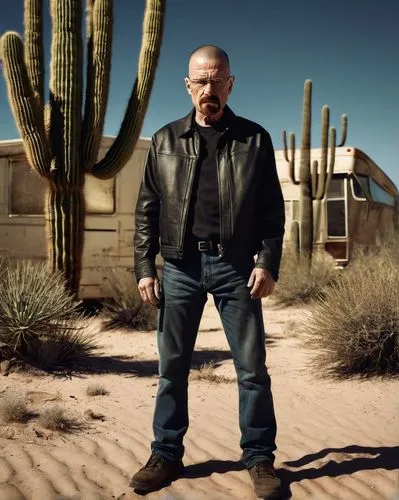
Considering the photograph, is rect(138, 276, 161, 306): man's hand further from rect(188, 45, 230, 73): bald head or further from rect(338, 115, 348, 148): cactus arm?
rect(338, 115, 348, 148): cactus arm

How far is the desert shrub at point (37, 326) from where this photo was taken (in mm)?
5805

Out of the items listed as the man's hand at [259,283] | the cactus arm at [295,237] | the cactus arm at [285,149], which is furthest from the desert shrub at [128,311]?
the cactus arm at [285,149]

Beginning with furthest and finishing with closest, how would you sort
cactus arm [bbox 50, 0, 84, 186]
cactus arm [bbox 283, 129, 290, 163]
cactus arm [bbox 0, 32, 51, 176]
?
cactus arm [bbox 283, 129, 290, 163]
cactus arm [bbox 50, 0, 84, 186]
cactus arm [bbox 0, 32, 51, 176]

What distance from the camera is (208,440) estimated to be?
13.0 ft

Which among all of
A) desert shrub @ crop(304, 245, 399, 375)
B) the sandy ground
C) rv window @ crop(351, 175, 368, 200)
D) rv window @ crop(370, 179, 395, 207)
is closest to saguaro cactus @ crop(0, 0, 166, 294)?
the sandy ground

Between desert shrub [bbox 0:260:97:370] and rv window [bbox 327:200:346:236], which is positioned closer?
desert shrub [bbox 0:260:97:370]

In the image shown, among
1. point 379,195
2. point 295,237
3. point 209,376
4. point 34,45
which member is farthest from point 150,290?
point 379,195

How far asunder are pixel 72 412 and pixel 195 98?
2719mm

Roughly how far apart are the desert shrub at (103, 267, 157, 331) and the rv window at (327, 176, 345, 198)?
5.99m

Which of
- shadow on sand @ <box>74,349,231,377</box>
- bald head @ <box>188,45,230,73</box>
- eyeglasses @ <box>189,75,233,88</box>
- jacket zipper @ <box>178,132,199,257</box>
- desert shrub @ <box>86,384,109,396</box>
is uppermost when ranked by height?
bald head @ <box>188,45,230,73</box>

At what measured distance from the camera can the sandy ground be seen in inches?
124

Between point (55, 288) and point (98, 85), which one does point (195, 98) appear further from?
point (98, 85)

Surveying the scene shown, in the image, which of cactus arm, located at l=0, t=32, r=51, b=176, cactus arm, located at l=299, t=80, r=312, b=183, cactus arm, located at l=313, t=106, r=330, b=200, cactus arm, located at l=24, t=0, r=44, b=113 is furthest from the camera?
cactus arm, located at l=313, t=106, r=330, b=200

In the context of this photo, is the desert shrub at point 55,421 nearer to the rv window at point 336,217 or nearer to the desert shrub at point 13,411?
the desert shrub at point 13,411
